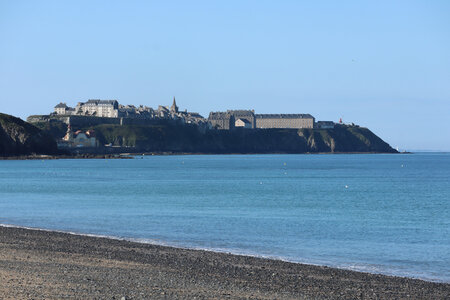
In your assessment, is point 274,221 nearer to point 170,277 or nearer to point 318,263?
point 318,263

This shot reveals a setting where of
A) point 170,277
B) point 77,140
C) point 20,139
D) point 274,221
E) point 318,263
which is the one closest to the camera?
point 170,277

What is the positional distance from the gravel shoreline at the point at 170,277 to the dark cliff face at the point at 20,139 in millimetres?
125728

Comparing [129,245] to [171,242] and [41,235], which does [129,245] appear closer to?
[171,242]

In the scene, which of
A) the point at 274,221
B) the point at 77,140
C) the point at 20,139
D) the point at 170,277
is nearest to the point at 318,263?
the point at 170,277

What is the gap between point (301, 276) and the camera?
16.4m

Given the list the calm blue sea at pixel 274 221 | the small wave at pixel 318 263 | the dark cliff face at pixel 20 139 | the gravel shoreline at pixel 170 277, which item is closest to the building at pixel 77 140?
the dark cliff face at pixel 20 139

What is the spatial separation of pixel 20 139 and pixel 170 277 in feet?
442

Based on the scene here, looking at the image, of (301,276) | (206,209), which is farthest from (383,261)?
(206,209)

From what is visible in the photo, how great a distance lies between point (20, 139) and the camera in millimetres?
142125

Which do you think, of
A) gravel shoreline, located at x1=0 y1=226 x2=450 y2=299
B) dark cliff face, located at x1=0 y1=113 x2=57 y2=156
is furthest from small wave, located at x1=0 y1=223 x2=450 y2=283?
Answer: dark cliff face, located at x1=0 y1=113 x2=57 y2=156

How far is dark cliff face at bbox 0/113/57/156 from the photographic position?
14000 cm

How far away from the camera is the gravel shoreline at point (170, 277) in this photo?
1304 centimetres

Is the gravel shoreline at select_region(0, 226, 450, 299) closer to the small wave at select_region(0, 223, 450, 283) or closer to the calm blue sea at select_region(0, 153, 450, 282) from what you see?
the small wave at select_region(0, 223, 450, 283)

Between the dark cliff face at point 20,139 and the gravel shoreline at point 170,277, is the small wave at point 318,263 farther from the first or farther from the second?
the dark cliff face at point 20,139
